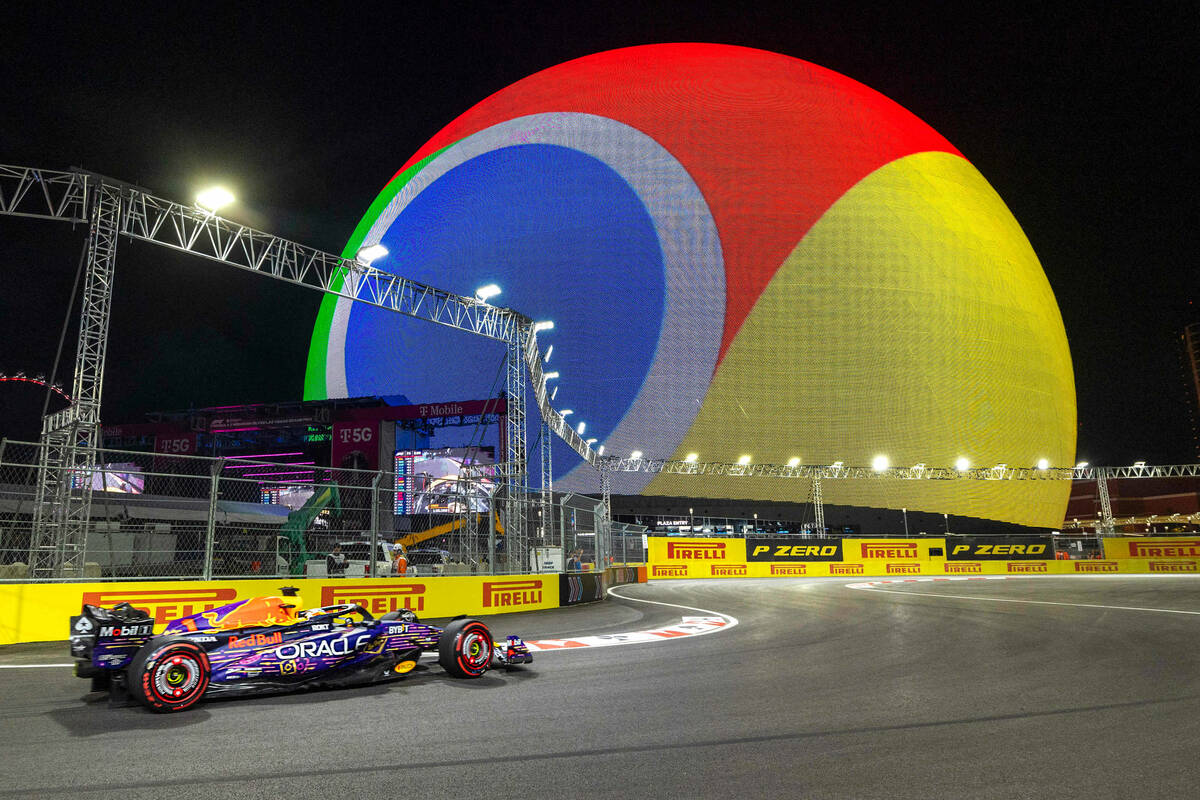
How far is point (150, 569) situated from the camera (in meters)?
13.7

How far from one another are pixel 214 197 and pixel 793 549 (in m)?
29.3

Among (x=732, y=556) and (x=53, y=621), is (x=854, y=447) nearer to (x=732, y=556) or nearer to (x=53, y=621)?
(x=732, y=556)

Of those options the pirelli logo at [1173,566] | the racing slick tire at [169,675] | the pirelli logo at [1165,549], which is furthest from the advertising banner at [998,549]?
the racing slick tire at [169,675]

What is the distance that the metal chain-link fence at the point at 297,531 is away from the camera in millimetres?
11914

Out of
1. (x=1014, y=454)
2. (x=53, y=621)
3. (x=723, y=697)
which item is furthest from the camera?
(x=1014, y=454)

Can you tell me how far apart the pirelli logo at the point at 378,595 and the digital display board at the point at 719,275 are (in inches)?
1011

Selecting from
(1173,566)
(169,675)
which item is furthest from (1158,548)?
(169,675)

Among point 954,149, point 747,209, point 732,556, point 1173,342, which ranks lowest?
point 732,556

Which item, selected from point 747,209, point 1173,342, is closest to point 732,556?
point 747,209

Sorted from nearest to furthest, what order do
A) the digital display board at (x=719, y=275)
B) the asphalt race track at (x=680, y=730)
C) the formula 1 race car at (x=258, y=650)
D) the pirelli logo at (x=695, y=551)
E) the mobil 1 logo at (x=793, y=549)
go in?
the asphalt race track at (x=680, y=730) → the formula 1 race car at (x=258, y=650) → the pirelli logo at (x=695, y=551) → the mobil 1 logo at (x=793, y=549) → the digital display board at (x=719, y=275)

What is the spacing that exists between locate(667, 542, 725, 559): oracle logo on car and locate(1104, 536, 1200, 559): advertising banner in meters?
19.1

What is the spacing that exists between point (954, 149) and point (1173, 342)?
505 feet

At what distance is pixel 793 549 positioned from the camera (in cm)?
3591

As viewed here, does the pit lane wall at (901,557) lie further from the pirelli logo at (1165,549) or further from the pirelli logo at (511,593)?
the pirelli logo at (511,593)
